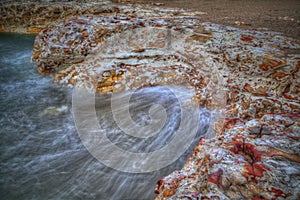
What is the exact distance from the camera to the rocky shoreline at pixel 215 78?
5.14ft

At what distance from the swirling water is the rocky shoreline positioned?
0.45 m

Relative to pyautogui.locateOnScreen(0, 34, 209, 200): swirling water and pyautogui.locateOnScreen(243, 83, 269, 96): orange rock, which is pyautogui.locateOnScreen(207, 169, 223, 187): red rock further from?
pyautogui.locateOnScreen(243, 83, 269, 96): orange rock

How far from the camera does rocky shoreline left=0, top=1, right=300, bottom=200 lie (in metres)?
1.57

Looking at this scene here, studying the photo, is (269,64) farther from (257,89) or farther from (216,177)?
(216,177)

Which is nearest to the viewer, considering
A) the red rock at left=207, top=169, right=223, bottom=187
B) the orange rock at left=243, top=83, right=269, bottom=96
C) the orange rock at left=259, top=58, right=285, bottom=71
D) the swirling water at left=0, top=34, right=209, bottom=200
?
the red rock at left=207, top=169, right=223, bottom=187

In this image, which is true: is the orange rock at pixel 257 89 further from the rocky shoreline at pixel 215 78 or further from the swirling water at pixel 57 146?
the swirling water at pixel 57 146

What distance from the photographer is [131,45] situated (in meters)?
4.40

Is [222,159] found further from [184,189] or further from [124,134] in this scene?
[124,134]

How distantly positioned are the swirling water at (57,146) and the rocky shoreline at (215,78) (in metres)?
0.45

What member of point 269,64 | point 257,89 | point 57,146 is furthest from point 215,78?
point 57,146

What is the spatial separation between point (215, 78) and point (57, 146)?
9.54ft

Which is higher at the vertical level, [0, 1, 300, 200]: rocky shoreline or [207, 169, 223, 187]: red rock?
[0, 1, 300, 200]: rocky shoreline

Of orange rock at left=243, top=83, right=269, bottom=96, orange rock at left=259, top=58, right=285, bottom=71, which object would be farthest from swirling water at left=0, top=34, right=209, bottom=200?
orange rock at left=259, top=58, right=285, bottom=71

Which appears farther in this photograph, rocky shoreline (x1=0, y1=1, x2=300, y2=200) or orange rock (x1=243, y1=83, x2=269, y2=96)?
orange rock (x1=243, y1=83, x2=269, y2=96)
